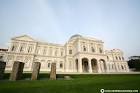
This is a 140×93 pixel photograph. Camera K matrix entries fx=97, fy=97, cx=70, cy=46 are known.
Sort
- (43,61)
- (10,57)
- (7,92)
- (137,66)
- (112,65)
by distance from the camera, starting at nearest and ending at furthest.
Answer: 1. (7,92)
2. (10,57)
3. (43,61)
4. (112,65)
5. (137,66)

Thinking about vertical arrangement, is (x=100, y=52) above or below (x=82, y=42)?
below

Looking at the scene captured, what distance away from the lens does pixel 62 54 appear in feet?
149

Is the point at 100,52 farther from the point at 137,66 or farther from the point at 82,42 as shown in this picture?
the point at 137,66

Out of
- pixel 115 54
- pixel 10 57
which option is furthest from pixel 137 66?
pixel 10 57

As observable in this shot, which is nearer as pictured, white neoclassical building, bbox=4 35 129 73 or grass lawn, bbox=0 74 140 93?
grass lawn, bbox=0 74 140 93

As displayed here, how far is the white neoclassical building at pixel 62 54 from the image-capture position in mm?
34647

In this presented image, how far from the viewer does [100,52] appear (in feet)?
123

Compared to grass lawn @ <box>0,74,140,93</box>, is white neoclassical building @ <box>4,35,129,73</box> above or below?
above

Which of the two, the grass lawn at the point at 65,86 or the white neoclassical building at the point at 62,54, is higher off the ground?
the white neoclassical building at the point at 62,54

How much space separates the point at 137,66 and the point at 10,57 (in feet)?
244

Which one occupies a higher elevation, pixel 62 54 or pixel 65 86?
pixel 62 54

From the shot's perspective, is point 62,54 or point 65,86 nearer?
point 65,86

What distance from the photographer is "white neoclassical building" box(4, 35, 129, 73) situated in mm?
34647

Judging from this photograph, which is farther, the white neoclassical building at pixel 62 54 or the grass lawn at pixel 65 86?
the white neoclassical building at pixel 62 54
